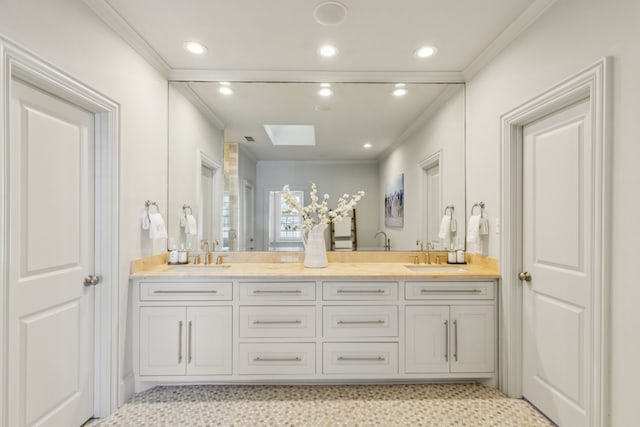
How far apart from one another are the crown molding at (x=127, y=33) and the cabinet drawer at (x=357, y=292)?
210cm

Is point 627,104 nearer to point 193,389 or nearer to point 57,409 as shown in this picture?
point 193,389

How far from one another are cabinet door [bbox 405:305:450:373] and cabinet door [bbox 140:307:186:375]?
1.58 meters

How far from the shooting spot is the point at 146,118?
2320mm

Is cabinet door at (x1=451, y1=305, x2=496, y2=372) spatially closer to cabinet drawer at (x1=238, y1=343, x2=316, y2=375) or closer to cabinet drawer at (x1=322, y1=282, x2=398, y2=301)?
cabinet drawer at (x1=322, y1=282, x2=398, y2=301)

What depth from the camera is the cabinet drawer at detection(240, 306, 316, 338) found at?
2.17m

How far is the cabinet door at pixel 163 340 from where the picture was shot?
2.15 meters

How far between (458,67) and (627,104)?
4.64ft

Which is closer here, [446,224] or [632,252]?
[632,252]

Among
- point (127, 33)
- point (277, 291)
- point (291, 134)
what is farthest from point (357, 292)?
point (127, 33)

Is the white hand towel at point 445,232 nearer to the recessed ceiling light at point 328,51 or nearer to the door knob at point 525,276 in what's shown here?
the door knob at point 525,276

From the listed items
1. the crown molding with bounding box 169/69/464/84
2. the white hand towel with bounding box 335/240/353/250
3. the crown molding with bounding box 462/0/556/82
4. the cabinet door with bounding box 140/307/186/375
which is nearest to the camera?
the crown molding with bounding box 462/0/556/82

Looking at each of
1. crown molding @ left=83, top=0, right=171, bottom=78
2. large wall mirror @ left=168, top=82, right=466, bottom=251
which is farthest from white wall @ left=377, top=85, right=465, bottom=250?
crown molding @ left=83, top=0, right=171, bottom=78

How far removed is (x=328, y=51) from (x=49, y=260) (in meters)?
2.16

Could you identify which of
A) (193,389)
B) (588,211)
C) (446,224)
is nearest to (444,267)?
(446,224)
